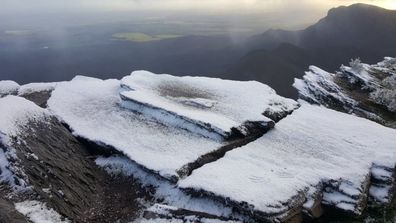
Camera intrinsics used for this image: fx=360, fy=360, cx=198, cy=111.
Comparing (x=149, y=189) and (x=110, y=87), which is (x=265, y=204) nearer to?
(x=149, y=189)

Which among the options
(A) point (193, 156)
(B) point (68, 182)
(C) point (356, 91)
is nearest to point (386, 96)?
(C) point (356, 91)

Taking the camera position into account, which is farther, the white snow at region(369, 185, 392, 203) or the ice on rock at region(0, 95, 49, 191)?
the white snow at region(369, 185, 392, 203)

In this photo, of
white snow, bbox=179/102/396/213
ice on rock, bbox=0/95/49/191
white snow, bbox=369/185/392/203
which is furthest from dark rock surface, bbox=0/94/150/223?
white snow, bbox=369/185/392/203

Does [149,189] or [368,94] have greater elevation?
[368,94]

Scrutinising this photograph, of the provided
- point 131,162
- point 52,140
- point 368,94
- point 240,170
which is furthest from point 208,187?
point 368,94

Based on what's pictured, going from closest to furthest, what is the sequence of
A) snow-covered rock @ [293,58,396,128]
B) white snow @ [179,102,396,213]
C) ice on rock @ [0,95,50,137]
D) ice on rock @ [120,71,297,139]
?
1. white snow @ [179,102,396,213]
2. ice on rock @ [0,95,50,137]
3. ice on rock @ [120,71,297,139]
4. snow-covered rock @ [293,58,396,128]

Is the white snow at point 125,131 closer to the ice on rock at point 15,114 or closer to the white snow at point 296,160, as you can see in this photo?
the white snow at point 296,160

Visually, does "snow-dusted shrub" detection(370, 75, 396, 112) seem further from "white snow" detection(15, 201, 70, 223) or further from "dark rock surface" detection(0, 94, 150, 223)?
"white snow" detection(15, 201, 70, 223)
